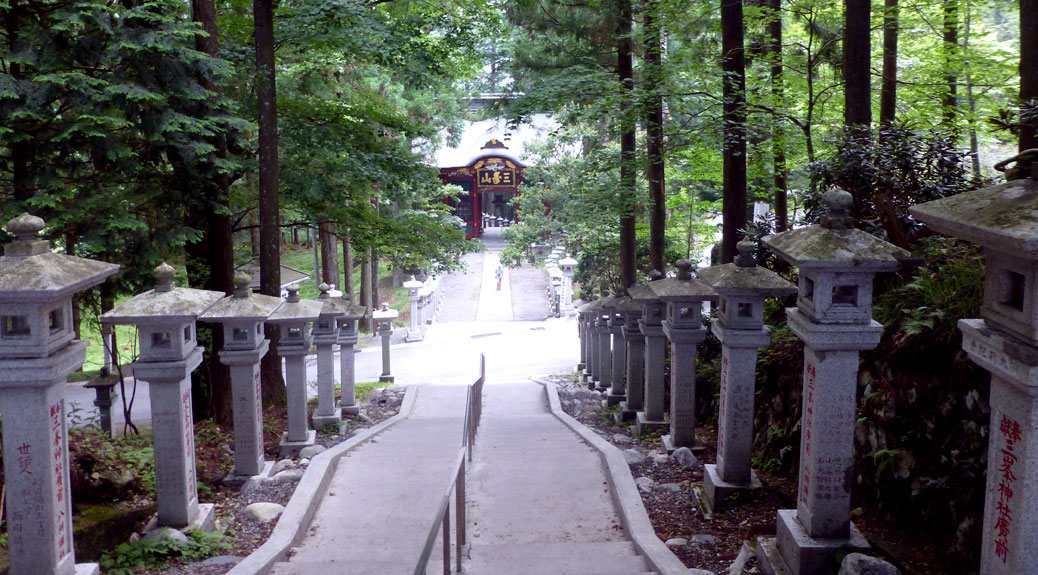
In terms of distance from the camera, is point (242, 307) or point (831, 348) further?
point (242, 307)

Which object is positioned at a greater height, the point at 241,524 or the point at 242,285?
the point at 242,285

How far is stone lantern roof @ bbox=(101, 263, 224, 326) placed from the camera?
602 centimetres

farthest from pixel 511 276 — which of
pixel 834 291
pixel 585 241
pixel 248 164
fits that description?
pixel 834 291

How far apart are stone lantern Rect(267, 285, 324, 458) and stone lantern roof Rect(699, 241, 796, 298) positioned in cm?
460

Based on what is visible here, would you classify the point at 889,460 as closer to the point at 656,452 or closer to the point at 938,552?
the point at 938,552

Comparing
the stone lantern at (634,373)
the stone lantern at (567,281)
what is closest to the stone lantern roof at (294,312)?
the stone lantern at (634,373)

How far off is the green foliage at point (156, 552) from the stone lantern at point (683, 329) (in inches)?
185

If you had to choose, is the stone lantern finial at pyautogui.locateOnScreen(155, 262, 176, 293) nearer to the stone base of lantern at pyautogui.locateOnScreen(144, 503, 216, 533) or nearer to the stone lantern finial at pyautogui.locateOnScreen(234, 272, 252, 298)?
the stone lantern finial at pyautogui.locateOnScreen(234, 272, 252, 298)

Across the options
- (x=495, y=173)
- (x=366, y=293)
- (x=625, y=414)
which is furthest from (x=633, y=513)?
(x=495, y=173)

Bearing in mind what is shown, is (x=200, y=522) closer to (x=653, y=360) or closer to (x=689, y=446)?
(x=689, y=446)

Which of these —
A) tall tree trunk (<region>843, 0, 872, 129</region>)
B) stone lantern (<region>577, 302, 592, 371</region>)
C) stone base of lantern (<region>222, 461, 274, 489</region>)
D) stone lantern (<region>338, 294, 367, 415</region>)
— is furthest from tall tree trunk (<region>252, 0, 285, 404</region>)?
stone lantern (<region>577, 302, 592, 371</region>)

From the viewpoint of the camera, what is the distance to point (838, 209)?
4797mm

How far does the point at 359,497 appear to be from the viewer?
7520 mm

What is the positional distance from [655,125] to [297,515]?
27.3ft
